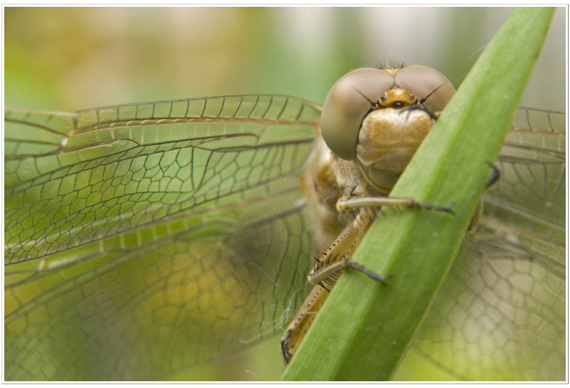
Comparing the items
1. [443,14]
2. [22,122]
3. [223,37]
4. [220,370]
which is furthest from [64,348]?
[443,14]

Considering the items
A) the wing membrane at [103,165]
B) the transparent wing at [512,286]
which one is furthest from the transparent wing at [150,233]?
the transparent wing at [512,286]

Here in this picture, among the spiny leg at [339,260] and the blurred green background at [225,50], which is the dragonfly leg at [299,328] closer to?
the spiny leg at [339,260]

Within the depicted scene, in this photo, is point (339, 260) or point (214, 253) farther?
point (214, 253)

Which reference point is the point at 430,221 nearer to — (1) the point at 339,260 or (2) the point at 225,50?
(1) the point at 339,260

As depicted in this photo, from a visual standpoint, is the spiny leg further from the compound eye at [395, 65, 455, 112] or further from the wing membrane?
the wing membrane

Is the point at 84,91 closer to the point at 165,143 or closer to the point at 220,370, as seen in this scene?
the point at 165,143

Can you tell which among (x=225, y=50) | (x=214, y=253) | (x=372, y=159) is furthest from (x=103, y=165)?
(x=225, y=50)

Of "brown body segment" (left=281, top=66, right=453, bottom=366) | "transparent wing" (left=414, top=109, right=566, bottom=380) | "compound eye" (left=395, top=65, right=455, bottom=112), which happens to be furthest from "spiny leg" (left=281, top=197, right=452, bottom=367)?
"transparent wing" (left=414, top=109, right=566, bottom=380)

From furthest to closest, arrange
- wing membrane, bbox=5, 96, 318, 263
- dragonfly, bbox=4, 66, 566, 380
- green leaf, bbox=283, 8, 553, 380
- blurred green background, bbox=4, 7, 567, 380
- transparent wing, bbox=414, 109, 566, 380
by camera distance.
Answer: blurred green background, bbox=4, 7, 567, 380
transparent wing, bbox=414, 109, 566, 380
dragonfly, bbox=4, 66, 566, 380
wing membrane, bbox=5, 96, 318, 263
green leaf, bbox=283, 8, 553, 380
